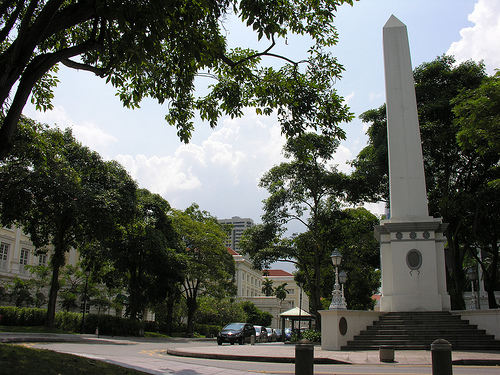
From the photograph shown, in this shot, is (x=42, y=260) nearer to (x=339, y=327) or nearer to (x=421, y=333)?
(x=339, y=327)

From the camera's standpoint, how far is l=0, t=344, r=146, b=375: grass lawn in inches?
242

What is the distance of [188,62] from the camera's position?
27.2ft

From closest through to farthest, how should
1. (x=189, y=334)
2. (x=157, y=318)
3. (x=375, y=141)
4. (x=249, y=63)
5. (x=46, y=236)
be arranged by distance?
(x=249, y=63)
(x=46, y=236)
(x=375, y=141)
(x=189, y=334)
(x=157, y=318)

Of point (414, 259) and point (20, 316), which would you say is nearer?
point (414, 259)

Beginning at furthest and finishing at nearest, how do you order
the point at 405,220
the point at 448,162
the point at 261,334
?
the point at 261,334, the point at 448,162, the point at 405,220

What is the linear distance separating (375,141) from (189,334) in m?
26.3

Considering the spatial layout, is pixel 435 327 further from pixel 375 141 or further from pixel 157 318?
pixel 157 318

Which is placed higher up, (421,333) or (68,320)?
(421,333)

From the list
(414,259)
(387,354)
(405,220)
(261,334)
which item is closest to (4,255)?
(261,334)

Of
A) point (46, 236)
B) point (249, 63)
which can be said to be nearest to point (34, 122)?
point (46, 236)

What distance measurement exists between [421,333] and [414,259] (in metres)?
4.22

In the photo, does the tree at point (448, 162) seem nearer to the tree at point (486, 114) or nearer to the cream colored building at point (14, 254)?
the tree at point (486, 114)

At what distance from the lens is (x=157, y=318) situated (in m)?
50.5

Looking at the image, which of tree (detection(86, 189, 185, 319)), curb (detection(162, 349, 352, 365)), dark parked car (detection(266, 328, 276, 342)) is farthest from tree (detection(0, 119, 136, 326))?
dark parked car (detection(266, 328, 276, 342))
